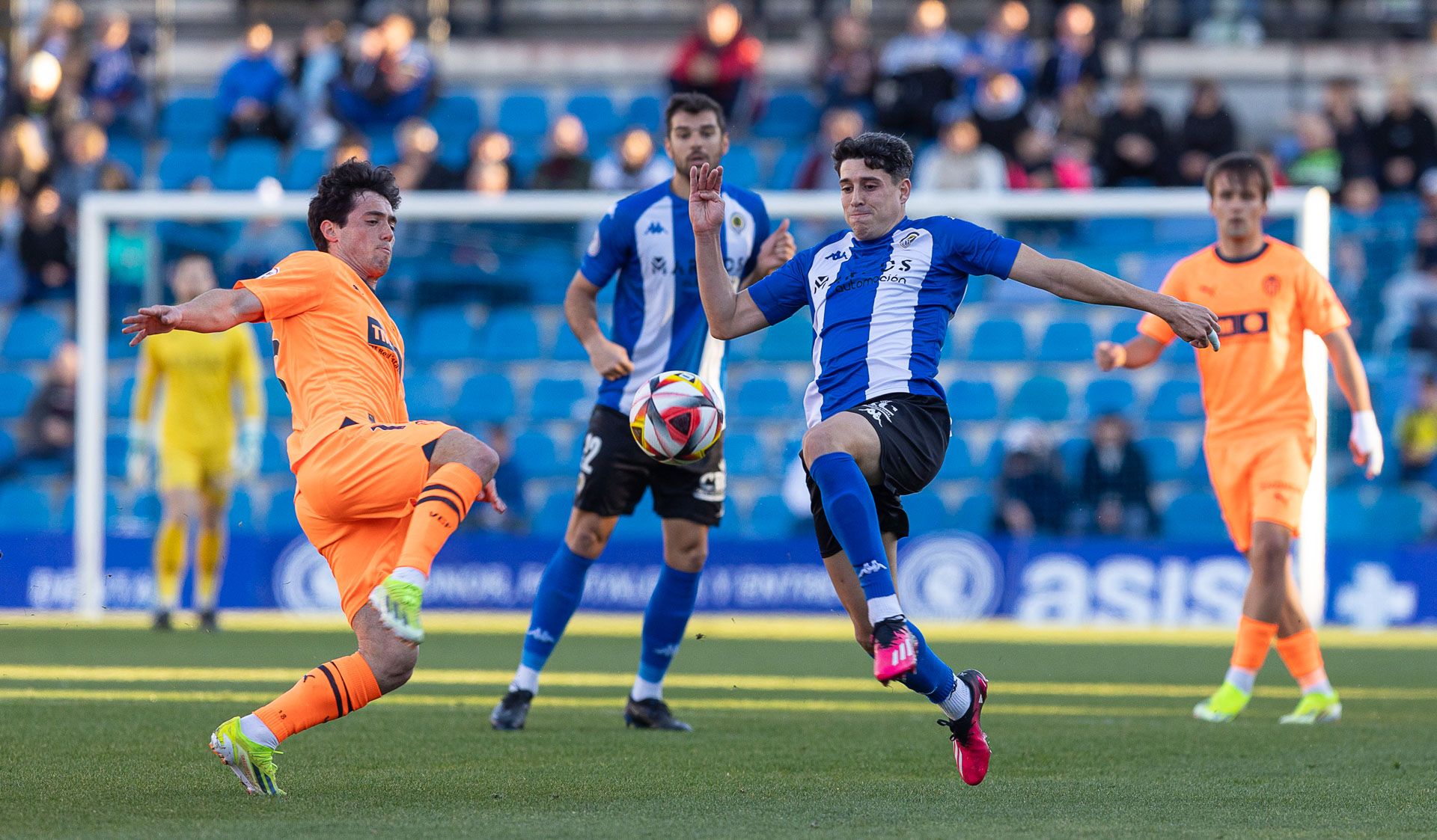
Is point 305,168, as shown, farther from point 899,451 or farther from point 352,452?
point 899,451

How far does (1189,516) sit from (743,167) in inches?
225

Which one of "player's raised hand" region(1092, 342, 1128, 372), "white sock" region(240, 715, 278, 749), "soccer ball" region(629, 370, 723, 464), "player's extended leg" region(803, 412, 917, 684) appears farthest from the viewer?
"player's raised hand" region(1092, 342, 1128, 372)

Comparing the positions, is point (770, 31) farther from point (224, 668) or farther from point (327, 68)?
point (224, 668)

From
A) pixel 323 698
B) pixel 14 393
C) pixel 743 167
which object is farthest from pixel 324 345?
pixel 743 167

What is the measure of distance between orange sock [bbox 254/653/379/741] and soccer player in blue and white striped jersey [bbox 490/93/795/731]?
195cm

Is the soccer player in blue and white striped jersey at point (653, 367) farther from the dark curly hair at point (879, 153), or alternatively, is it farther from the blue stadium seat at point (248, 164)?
the blue stadium seat at point (248, 164)

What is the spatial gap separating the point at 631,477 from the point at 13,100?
14322 millimetres

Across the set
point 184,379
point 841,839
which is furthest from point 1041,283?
point 184,379

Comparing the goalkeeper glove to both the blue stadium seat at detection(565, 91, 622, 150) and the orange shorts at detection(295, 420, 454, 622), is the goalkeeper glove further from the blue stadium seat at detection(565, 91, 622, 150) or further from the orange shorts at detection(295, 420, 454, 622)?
the blue stadium seat at detection(565, 91, 622, 150)

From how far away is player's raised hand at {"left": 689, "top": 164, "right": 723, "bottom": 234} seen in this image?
5.81 meters

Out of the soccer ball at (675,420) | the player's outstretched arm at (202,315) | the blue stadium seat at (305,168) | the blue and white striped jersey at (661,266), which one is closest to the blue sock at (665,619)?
the blue and white striped jersey at (661,266)

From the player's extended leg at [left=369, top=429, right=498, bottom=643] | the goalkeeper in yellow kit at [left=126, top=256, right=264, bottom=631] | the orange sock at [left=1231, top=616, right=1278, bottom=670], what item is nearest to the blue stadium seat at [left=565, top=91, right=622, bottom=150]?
the goalkeeper in yellow kit at [left=126, top=256, right=264, bottom=631]

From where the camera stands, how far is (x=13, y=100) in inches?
747

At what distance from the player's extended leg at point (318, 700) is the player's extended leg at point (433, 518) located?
6.0 inches
